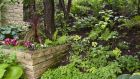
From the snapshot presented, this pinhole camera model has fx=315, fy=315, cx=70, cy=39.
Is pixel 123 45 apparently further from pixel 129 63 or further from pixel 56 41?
pixel 56 41

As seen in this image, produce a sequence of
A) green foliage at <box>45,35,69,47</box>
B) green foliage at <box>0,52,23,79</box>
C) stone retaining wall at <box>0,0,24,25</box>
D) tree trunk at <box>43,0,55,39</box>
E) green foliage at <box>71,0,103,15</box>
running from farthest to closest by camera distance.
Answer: stone retaining wall at <box>0,0,24,25</box> < green foliage at <box>71,0,103,15</box> < tree trunk at <box>43,0,55,39</box> < green foliage at <box>45,35,69,47</box> < green foliage at <box>0,52,23,79</box>

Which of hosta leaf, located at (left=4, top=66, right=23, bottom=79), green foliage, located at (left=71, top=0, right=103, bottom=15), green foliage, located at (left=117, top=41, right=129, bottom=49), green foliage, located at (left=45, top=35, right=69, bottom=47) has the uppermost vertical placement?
green foliage, located at (left=71, top=0, right=103, bottom=15)

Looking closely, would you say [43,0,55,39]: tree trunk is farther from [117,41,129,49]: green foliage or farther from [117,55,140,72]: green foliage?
[117,55,140,72]: green foliage

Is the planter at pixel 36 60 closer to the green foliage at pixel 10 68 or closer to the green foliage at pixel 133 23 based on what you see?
the green foliage at pixel 10 68

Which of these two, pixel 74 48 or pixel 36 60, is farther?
pixel 74 48

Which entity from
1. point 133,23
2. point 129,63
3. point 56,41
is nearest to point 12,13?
point 56,41

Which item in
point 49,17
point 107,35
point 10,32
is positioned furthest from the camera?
point 10,32

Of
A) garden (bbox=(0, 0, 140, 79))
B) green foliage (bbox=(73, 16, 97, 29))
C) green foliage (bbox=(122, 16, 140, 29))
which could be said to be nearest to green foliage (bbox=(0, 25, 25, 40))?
garden (bbox=(0, 0, 140, 79))

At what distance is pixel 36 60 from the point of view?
521 centimetres

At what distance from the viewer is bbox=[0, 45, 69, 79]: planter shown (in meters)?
5.18

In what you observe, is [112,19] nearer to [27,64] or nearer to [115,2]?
[115,2]

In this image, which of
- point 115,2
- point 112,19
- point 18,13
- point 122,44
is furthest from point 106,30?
point 18,13

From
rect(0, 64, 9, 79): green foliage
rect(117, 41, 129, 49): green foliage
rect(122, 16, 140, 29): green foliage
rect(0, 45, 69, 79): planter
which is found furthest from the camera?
rect(122, 16, 140, 29): green foliage

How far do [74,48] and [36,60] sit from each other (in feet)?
3.23
